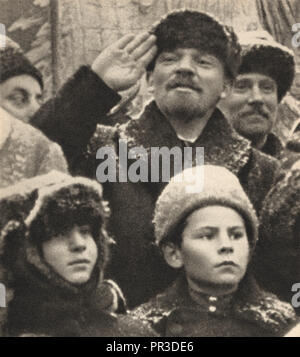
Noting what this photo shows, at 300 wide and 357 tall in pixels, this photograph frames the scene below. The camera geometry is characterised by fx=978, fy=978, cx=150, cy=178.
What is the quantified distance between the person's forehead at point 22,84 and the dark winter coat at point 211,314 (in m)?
1.30

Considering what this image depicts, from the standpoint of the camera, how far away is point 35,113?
529cm

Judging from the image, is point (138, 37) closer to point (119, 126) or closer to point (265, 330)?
point (119, 126)

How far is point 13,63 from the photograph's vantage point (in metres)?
5.33

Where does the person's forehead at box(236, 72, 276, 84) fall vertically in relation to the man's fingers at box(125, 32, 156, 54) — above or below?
below

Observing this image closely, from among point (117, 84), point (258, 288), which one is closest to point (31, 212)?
point (117, 84)

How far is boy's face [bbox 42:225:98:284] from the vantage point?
5.04 metres

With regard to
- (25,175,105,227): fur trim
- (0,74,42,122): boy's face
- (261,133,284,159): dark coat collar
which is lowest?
(25,175,105,227): fur trim

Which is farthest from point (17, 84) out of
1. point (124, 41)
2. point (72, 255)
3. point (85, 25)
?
point (72, 255)

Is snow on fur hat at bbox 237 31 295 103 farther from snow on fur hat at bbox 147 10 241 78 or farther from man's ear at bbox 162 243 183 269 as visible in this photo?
man's ear at bbox 162 243 183 269

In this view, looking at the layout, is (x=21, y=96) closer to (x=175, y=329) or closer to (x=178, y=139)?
(x=178, y=139)

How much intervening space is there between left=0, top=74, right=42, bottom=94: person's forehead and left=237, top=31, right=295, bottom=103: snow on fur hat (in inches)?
44.6

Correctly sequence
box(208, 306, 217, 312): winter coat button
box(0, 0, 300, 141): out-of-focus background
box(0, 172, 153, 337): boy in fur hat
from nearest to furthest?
1. box(0, 172, 153, 337): boy in fur hat
2. box(208, 306, 217, 312): winter coat button
3. box(0, 0, 300, 141): out-of-focus background

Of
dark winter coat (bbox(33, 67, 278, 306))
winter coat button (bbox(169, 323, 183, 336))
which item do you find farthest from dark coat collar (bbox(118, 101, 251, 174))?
winter coat button (bbox(169, 323, 183, 336))

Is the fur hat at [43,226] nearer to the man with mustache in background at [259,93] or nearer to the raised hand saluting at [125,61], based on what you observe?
the raised hand saluting at [125,61]
